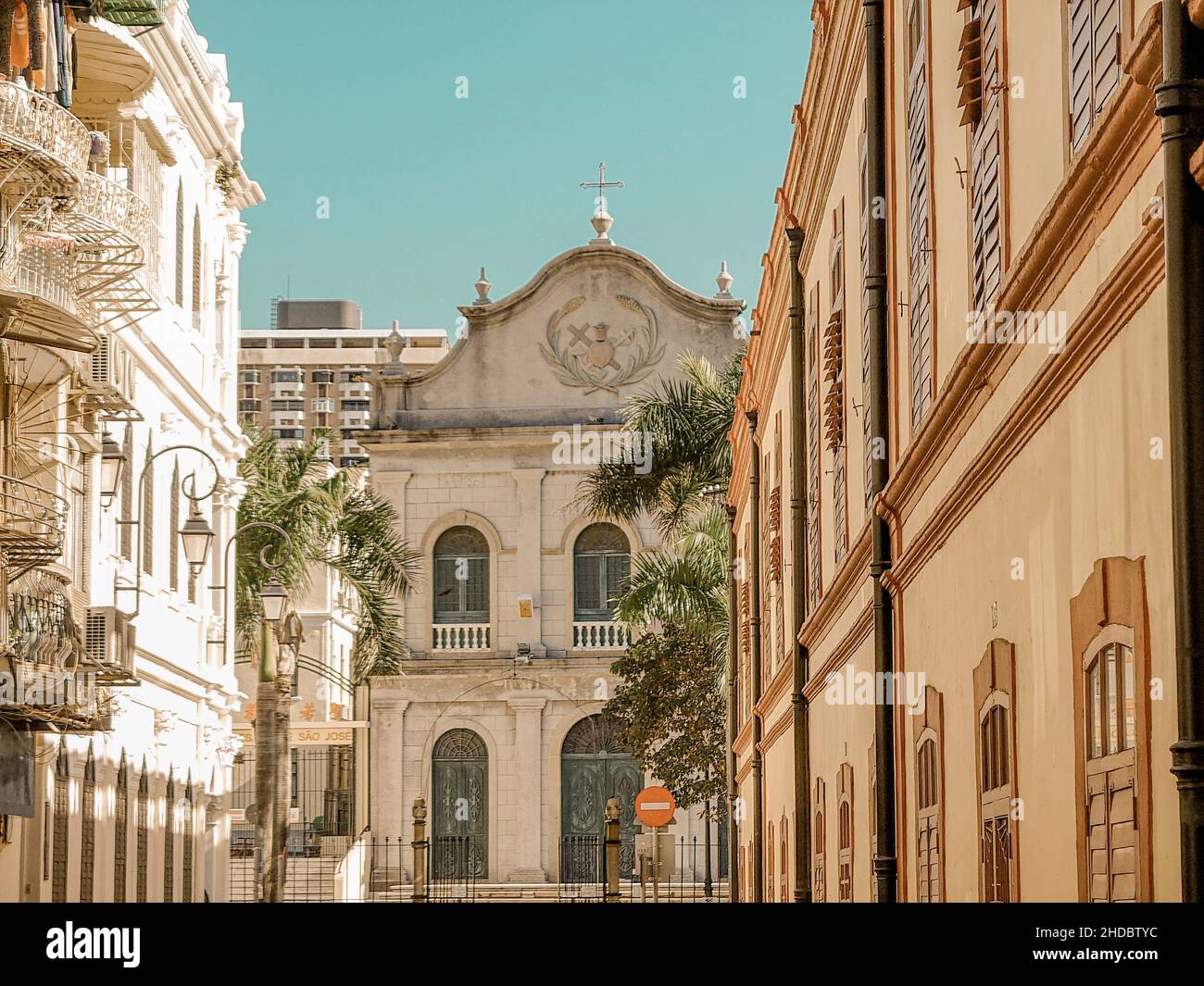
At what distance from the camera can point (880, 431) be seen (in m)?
12.0

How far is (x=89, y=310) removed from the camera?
24609 mm

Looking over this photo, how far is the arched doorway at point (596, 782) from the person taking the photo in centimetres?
4719

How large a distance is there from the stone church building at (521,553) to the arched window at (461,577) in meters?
0.05

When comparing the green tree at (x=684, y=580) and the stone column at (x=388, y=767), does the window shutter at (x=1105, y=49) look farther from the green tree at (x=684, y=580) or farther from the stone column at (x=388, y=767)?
the stone column at (x=388, y=767)

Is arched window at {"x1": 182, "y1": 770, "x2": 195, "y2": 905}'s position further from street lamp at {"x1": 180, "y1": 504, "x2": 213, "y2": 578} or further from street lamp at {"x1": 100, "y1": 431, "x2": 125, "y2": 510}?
street lamp at {"x1": 180, "y1": 504, "x2": 213, "y2": 578}

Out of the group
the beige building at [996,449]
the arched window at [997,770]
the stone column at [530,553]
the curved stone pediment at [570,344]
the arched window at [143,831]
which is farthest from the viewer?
the curved stone pediment at [570,344]

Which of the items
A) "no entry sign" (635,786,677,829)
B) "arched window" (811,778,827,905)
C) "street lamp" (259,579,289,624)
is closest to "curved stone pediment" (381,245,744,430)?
"no entry sign" (635,786,677,829)

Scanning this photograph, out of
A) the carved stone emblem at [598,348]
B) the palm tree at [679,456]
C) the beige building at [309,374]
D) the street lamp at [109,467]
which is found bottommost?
the street lamp at [109,467]

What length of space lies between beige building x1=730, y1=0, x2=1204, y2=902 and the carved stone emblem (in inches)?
1291

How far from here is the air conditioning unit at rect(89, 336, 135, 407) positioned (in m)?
24.3

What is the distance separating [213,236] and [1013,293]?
28236 millimetres

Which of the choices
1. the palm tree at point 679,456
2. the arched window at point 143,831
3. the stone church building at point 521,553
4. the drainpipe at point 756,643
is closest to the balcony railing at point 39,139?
the drainpipe at point 756,643
